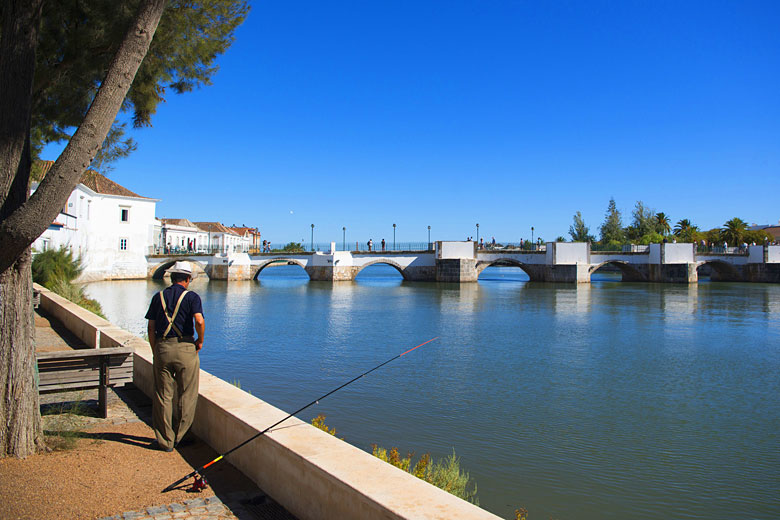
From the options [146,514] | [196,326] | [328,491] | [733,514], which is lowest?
[733,514]

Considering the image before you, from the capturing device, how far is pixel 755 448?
8.16m

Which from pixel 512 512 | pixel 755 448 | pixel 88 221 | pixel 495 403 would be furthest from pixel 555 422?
pixel 88 221

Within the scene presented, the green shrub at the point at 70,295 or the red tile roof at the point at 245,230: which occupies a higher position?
the red tile roof at the point at 245,230

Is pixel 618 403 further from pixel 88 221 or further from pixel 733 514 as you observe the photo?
pixel 88 221

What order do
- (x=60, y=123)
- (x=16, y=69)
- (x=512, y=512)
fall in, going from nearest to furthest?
1. (x=16, y=69)
2. (x=512, y=512)
3. (x=60, y=123)

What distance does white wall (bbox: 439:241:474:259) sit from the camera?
2021 inches

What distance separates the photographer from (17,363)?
4.12 meters

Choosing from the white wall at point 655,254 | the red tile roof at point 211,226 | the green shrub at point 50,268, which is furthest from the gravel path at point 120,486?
the red tile roof at point 211,226

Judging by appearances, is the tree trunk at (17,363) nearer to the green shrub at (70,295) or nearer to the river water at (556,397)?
the river water at (556,397)

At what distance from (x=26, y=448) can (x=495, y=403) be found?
781 centimetres

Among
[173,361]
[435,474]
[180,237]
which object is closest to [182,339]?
[173,361]

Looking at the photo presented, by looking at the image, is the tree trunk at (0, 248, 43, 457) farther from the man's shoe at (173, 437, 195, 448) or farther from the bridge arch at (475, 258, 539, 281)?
the bridge arch at (475, 258, 539, 281)

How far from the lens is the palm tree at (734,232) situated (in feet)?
234

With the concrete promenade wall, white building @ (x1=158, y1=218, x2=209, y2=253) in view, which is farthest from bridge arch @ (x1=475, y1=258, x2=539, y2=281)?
the concrete promenade wall
